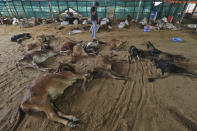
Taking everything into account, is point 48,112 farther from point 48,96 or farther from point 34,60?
point 34,60

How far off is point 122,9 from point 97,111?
32.4 ft

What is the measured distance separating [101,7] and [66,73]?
9.01 metres

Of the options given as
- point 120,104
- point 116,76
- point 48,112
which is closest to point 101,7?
point 116,76

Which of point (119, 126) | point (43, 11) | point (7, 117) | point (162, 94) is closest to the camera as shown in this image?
point (119, 126)

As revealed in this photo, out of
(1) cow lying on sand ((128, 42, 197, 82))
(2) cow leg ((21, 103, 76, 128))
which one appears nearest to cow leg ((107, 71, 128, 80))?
(1) cow lying on sand ((128, 42, 197, 82))

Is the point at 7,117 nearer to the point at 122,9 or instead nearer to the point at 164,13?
the point at 122,9

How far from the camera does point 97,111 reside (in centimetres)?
205

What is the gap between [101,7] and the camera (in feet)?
30.6

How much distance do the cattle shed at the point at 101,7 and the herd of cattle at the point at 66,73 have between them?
5.95 metres

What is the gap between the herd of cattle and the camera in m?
1.80

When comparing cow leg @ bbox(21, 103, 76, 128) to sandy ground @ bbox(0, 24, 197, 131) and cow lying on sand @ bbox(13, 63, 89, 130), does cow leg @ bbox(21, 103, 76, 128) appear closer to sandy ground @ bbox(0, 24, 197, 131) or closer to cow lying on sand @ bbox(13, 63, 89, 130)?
cow lying on sand @ bbox(13, 63, 89, 130)

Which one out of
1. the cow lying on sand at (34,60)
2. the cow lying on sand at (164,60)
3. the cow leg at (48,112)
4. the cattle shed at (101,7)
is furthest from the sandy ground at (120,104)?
the cattle shed at (101,7)

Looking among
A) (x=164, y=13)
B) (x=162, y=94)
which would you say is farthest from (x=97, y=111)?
(x=164, y=13)

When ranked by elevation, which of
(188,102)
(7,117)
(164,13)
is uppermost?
(164,13)
